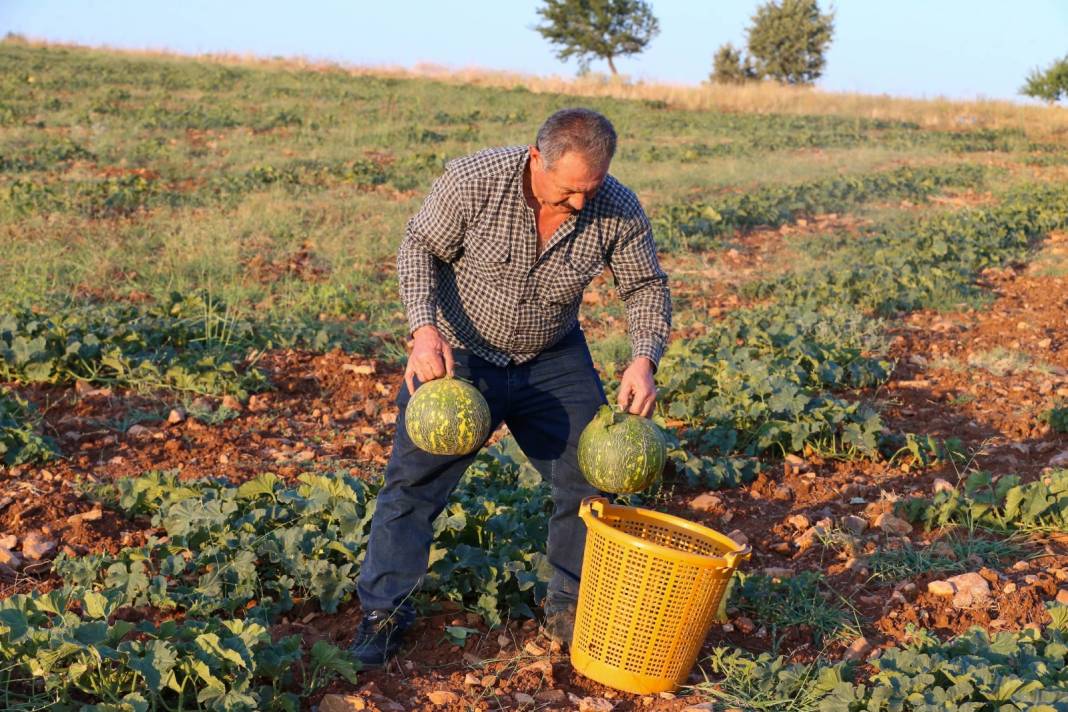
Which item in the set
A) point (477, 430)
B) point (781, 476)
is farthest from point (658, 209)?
point (477, 430)

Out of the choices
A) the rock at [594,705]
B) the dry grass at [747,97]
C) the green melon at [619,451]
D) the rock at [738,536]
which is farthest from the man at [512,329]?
the dry grass at [747,97]

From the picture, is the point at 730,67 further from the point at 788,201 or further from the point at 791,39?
the point at 788,201

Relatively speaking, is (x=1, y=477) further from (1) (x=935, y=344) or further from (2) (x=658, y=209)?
(2) (x=658, y=209)

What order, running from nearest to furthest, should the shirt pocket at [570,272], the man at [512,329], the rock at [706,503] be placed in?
the man at [512,329]
the shirt pocket at [570,272]
the rock at [706,503]

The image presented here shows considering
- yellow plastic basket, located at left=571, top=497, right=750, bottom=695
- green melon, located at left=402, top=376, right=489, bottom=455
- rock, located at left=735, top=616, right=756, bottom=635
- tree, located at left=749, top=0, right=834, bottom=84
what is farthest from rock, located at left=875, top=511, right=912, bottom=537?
tree, located at left=749, top=0, right=834, bottom=84

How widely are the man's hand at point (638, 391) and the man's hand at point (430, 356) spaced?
595 millimetres

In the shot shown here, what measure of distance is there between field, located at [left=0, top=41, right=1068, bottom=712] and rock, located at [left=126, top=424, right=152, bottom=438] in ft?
0.04

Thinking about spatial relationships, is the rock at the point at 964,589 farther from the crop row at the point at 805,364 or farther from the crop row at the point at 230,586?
the crop row at the point at 230,586

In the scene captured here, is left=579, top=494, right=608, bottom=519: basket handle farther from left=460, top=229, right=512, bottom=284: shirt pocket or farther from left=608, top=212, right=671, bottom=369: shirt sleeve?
left=460, top=229, right=512, bottom=284: shirt pocket

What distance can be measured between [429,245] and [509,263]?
29 centimetres

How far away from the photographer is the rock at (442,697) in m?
3.54

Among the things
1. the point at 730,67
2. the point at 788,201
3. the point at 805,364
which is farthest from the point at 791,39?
the point at 805,364

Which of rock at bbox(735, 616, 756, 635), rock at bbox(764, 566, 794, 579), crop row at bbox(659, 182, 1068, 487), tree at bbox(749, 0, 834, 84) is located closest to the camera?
rock at bbox(735, 616, 756, 635)

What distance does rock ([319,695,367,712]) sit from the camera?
3.39m
